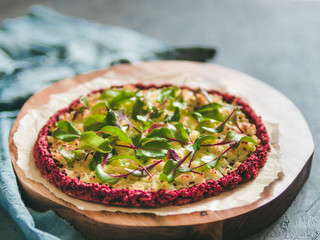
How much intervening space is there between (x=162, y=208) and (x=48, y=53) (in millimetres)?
1831

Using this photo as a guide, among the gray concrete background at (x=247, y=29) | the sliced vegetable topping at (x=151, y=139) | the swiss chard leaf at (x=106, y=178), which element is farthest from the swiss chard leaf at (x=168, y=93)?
the gray concrete background at (x=247, y=29)

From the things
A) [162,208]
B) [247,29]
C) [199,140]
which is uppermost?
[199,140]

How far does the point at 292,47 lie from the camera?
3500 millimetres

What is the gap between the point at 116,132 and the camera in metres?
1.83

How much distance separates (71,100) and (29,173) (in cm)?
68

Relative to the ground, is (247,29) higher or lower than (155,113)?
lower

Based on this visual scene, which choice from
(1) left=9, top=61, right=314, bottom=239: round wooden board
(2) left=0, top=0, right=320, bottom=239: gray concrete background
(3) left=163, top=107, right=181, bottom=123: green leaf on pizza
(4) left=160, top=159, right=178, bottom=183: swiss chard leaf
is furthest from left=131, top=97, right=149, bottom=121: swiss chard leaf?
(2) left=0, top=0, right=320, bottom=239: gray concrete background

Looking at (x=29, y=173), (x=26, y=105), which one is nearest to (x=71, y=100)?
(x=26, y=105)

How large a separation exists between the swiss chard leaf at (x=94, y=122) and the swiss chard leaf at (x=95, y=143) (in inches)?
6.3

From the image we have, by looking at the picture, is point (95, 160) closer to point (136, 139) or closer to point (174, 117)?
point (136, 139)

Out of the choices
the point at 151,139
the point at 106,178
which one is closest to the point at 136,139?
the point at 151,139

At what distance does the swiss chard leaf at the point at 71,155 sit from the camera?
175cm

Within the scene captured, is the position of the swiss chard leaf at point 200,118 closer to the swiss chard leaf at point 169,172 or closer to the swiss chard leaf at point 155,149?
the swiss chard leaf at point 155,149

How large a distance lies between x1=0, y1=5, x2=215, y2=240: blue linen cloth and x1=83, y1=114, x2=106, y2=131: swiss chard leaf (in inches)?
15.3
